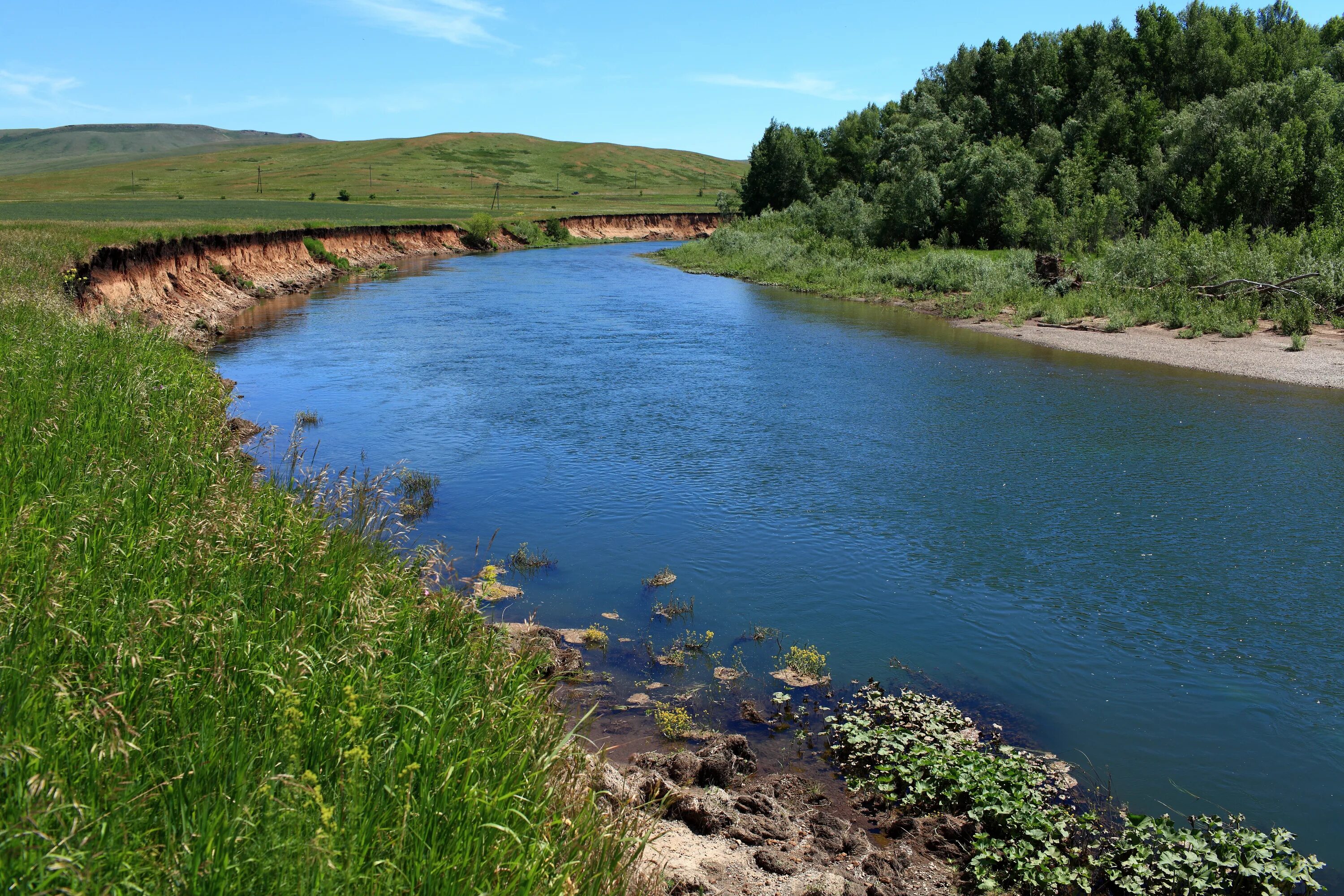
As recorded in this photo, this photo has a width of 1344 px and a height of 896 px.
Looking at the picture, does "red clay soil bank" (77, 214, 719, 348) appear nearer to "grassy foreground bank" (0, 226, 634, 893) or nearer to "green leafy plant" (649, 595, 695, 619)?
"green leafy plant" (649, 595, 695, 619)

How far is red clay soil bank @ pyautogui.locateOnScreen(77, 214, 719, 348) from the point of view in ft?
80.0

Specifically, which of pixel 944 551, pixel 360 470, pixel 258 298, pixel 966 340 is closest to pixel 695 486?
pixel 944 551

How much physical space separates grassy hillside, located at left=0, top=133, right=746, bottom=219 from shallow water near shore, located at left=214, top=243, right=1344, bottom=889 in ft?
258

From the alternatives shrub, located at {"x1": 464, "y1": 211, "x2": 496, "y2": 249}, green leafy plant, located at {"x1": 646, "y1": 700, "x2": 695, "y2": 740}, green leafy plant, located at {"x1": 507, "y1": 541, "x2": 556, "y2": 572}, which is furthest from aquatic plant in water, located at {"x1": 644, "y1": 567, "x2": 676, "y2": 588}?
shrub, located at {"x1": 464, "y1": 211, "x2": 496, "y2": 249}

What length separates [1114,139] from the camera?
2121 inches

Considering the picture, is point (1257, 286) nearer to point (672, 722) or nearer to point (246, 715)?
point (672, 722)

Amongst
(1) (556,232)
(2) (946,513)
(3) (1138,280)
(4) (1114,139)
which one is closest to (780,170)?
(1) (556,232)

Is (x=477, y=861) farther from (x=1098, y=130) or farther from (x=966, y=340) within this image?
(x=1098, y=130)

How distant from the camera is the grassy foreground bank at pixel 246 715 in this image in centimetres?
342

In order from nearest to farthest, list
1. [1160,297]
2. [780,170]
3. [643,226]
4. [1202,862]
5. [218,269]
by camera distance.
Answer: [1202,862]
[1160,297]
[218,269]
[780,170]
[643,226]

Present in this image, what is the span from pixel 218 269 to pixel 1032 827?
119ft

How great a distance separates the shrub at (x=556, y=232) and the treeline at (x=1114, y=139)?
21.5 metres

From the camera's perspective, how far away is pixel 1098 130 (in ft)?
177

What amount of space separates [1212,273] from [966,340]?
31.3 feet
